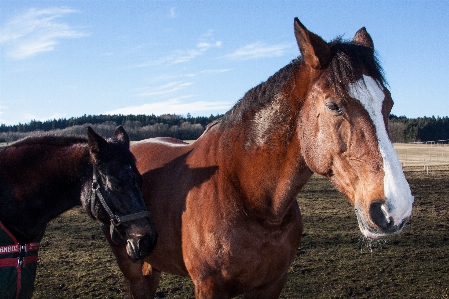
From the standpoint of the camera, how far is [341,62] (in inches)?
81.3

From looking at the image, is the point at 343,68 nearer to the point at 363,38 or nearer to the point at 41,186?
the point at 363,38

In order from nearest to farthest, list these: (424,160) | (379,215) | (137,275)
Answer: (379,215)
(137,275)
(424,160)

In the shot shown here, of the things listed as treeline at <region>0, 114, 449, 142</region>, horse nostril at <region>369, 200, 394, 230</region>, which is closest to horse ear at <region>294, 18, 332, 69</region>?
horse nostril at <region>369, 200, 394, 230</region>

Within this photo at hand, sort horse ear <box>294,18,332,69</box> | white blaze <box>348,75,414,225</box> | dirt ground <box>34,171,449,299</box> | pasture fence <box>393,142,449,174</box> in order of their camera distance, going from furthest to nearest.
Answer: pasture fence <box>393,142,449,174</box>, dirt ground <box>34,171,449,299</box>, horse ear <box>294,18,332,69</box>, white blaze <box>348,75,414,225</box>

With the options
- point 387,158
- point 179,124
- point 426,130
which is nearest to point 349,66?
point 387,158

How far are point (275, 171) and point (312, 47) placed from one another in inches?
31.5

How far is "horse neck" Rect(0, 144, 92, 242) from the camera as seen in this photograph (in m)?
3.04

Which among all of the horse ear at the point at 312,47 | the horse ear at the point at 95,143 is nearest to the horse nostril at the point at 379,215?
the horse ear at the point at 312,47

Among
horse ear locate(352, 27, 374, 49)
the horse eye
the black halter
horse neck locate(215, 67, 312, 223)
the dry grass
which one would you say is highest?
horse ear locate(352, 27, 374, 49)

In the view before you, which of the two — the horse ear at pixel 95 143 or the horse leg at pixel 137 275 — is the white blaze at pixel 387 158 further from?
the horse leg at pixel 137 275

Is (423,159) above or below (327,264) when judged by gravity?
below

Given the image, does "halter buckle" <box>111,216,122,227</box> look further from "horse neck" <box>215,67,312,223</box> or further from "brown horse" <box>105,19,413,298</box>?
"horse neck" <box>215,67,312,223</box>

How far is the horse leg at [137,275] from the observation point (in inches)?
147

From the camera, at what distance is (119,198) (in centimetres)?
294
